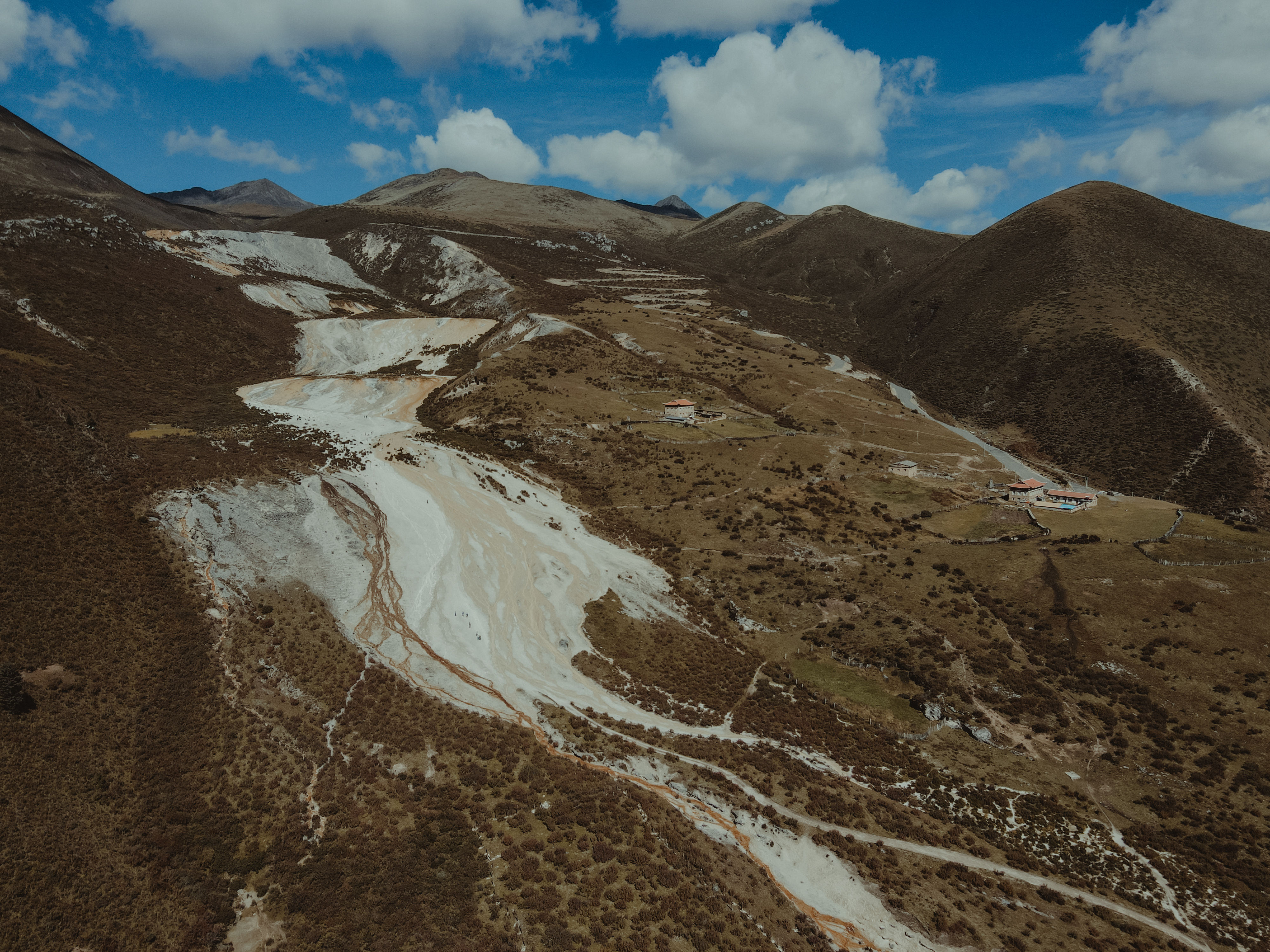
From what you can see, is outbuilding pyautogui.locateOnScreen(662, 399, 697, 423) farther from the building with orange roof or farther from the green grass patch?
the green grass patch

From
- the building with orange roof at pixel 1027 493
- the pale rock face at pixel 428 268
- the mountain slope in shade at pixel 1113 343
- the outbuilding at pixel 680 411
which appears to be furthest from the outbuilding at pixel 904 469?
the pale rock face at pixel 428 268

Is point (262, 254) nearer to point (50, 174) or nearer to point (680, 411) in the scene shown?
point (50, 174)

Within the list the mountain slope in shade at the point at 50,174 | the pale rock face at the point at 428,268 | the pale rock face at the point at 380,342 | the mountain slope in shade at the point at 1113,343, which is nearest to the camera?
the mountain slope in shade at the point at 1113,343

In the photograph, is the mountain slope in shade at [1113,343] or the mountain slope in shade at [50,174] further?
the mountain slope in shade at [50,174]

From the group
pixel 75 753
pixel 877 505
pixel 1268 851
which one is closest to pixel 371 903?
pixel 75 753

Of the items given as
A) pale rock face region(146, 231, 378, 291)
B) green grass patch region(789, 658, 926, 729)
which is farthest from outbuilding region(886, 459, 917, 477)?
pale rock face region(146, 231, 378, 291)

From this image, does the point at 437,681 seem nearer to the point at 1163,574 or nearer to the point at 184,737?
the point at 184,737

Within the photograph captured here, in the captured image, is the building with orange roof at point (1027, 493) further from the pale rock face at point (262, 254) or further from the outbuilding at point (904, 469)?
the pale rock face at point (262, 254)
